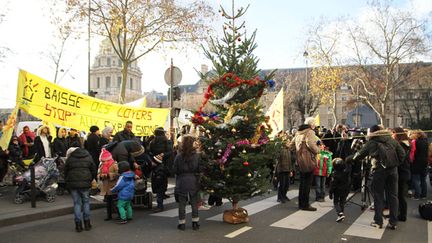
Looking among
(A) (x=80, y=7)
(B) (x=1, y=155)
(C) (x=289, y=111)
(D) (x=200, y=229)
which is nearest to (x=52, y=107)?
(B) (x=1, y=155)

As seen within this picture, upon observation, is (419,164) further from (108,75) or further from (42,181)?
(108,75)

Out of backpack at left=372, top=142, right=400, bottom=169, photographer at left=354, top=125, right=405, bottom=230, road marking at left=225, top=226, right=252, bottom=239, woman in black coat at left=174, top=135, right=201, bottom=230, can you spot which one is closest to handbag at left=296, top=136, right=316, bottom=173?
photographer at left=354, top=125, right=405, bottom=230

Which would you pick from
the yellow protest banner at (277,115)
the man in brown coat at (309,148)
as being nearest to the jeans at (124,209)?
the man in brown coat at (309,148)

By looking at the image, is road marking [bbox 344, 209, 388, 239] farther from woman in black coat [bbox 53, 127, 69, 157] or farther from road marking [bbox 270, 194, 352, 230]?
woman in black coat [bbox 53, 127, 69, 157]

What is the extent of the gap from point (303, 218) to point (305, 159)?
1.36 meters

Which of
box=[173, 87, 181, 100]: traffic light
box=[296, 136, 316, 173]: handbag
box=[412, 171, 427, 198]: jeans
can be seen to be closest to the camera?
Result: box=[296, 136, 316, 173]: handbag

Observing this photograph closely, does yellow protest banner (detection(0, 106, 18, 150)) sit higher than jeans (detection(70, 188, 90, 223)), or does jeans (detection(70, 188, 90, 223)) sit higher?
yellow protest banner (detection(0, 106, 18, 150))

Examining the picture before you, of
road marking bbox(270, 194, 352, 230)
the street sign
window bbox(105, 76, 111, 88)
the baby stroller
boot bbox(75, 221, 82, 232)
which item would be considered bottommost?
road marking bbox(270, 194, 352, 230)

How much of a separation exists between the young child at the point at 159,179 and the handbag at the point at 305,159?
3.04 metres

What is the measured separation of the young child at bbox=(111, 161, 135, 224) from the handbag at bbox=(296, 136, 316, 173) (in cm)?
370

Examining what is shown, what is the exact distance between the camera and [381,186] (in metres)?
7.72

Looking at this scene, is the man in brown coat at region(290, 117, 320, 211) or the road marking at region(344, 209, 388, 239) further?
the man in brown coat at region(290, 117, 320, 211)

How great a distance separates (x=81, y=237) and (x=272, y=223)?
11.6 feet

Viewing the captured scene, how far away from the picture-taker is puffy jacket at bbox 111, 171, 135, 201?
26.9ft
